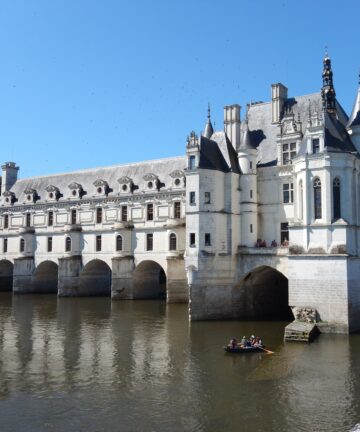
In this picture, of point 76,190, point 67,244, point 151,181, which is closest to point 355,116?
point 151,181

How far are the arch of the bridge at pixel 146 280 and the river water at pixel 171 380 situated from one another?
15.7m

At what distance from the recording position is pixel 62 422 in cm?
1498

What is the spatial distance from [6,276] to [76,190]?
16311mm

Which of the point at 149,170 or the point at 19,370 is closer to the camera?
the point at 19,370

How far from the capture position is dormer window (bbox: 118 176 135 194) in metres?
50.5

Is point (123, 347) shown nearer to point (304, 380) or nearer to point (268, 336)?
point (268, 336)

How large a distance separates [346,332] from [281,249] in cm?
737

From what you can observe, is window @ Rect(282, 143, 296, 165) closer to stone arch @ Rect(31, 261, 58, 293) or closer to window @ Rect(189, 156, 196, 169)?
window @ Rect(189, 156, 196, 169)

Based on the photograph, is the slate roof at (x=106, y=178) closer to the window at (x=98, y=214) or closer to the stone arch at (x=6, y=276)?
the window at (x=98, y=214)

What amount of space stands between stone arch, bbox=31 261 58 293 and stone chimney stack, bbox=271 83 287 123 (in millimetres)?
31389

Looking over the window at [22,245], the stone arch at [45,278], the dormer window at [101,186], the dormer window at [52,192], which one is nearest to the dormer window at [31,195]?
the dormer window at [52,192]

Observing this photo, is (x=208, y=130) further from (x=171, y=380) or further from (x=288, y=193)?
(x=171, y=380)

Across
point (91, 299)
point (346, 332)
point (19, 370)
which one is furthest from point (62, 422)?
point (91, 299)

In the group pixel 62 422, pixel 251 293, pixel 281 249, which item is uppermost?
pixel 281 249
